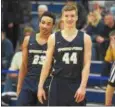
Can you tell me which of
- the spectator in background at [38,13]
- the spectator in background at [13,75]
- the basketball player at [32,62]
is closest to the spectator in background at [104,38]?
the spectator in background at [38,13]

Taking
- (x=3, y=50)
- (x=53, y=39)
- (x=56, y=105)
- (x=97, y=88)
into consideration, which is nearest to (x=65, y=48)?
(x=53, y=39)

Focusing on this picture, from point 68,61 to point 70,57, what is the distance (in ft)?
0.18

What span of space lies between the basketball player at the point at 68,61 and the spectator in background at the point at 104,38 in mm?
4206

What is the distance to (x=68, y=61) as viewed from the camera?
529 cm

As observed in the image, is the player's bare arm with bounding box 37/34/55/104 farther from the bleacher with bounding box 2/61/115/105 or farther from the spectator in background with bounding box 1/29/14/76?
the spectator in background with bounding box 1/29/14/76

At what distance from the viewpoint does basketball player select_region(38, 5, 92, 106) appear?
5297 mm

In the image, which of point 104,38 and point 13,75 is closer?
point 13,75

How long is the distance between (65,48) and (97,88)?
143 inches

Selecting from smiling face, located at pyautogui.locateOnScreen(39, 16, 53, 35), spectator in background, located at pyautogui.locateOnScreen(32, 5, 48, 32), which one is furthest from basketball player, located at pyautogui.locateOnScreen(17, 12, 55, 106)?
spectator in background, located at pyautogui.locateOnScreen(32, 5, 48, 32)

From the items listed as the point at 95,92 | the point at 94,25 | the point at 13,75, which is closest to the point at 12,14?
the point at 94,25

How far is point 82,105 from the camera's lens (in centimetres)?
535

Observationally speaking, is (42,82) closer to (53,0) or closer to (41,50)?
(41,50)

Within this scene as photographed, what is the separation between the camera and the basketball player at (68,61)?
5297 mm

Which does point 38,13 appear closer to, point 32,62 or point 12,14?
point 12,14
